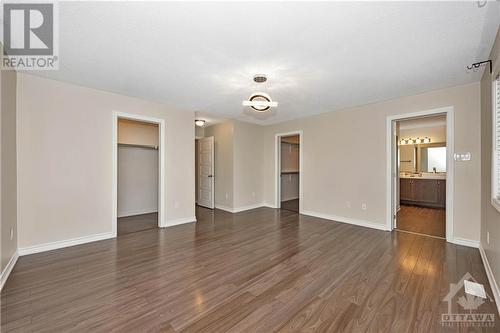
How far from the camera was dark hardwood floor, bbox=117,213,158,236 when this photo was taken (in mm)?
4066

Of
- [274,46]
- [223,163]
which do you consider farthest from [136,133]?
[274,46]

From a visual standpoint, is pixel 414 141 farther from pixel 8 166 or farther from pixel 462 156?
pixel 8 166

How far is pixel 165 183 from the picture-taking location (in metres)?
4.32

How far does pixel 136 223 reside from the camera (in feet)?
15.0

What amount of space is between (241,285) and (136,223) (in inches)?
134

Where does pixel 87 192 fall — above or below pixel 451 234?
above

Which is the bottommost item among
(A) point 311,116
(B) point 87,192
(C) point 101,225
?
(C) point 101,225

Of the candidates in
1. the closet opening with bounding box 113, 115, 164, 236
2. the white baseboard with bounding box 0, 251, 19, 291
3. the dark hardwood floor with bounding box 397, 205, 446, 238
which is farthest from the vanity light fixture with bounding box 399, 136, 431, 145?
the white baseboard with bounding box 0, 251, 19, 291

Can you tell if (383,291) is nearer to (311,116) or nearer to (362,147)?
(362,147)

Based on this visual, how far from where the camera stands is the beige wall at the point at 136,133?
491cm

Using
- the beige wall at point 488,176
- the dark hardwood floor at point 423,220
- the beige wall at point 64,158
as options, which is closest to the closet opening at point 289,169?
the dark hardwood floor at point 423,220

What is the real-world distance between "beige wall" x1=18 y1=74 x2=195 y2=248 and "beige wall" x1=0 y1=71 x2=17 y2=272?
158 millimetres

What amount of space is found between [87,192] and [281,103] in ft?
Answer: 12.6

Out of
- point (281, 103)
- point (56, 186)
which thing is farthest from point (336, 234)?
point (56, 186)
